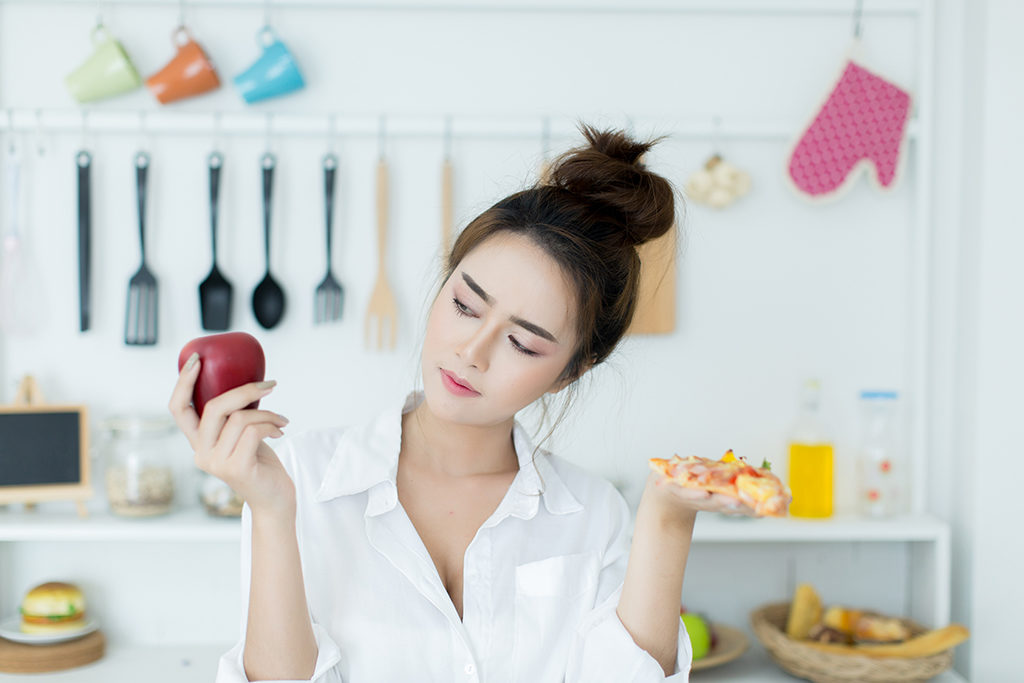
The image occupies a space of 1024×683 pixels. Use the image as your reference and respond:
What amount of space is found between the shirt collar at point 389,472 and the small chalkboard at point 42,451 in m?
0.85

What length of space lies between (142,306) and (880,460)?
4.92 feet

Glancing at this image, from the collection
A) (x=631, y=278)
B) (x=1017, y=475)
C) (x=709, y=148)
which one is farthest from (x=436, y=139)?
(x=1017, y=475)

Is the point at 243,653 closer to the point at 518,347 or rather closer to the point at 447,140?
the point at 518,347

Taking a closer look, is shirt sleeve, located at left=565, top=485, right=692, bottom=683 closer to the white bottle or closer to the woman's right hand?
the woman's right hand

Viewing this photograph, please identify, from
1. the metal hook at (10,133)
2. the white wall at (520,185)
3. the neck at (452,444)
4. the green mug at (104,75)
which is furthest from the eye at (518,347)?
the metal hook at (10,133)

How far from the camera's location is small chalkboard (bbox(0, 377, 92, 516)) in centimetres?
181

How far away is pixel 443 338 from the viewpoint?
43.8 inches

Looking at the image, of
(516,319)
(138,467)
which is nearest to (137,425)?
(138,467)

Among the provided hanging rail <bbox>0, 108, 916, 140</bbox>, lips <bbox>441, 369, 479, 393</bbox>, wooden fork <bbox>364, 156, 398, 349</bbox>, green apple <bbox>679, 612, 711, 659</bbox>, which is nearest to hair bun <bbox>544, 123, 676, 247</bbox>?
lips <bbox>441, 369, 479, 393</bbox>

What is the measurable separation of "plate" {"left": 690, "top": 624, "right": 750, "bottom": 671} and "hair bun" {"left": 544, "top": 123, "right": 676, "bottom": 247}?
2.90 feet

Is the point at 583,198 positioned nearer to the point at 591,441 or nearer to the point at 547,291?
the point at 547,291

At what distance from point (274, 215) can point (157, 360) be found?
1.23ft

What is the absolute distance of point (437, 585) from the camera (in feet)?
3.79

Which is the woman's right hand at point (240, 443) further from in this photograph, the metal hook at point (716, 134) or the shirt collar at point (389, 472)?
the metal hook at point (716, 134)
